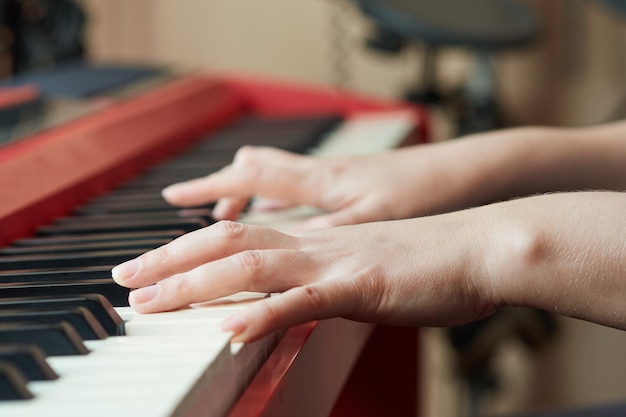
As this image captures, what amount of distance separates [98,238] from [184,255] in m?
0.21

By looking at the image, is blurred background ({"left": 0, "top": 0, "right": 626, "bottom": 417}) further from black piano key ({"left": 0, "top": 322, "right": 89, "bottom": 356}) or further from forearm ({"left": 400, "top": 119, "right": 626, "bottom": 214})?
black piano key ({"left": 0, "top": 322, "right": 89, "bottom": 356})

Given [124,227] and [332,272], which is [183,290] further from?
[124,227]

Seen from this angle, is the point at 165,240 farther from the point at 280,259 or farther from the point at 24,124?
the point at 24,124

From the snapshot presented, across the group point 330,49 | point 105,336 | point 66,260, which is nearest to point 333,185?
point 66,260

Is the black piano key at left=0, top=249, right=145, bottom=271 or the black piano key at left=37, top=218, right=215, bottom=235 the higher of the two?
the black piano key at left=0, top=249, right=145, bottom=271

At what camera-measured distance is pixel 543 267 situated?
66cm

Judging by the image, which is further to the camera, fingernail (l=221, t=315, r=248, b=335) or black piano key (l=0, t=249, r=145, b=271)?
black piano key (l=0, t=249, r=145, b=271)

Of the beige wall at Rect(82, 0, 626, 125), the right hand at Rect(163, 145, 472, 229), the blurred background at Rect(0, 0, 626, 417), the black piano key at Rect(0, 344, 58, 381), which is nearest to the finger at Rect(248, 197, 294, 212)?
the right hand at Rect(163, 145, 472, 229)

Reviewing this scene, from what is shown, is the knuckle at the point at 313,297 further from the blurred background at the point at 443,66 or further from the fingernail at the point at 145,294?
the blurred background at the point at 443,66

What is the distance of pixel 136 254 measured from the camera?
743 millimetres

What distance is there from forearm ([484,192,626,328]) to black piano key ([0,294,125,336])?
0.27 metres

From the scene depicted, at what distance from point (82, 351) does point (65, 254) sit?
0.24m

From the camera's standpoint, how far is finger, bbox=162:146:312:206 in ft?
2.96

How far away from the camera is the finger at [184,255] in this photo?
63 centimetres
